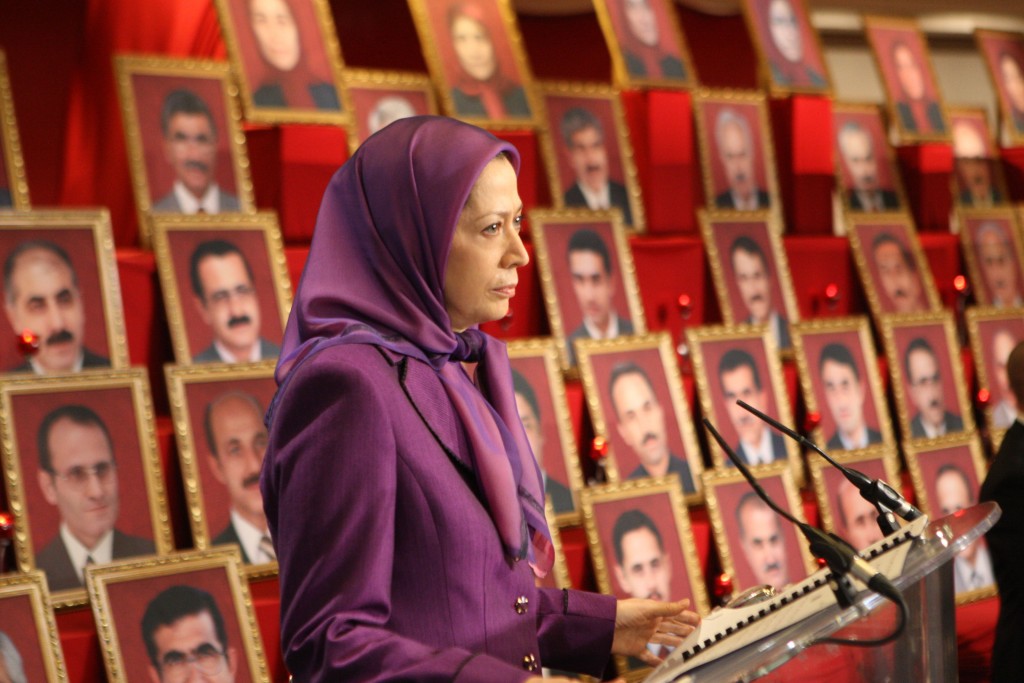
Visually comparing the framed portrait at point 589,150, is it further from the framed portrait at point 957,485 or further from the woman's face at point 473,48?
the framed portrait at point 957,485

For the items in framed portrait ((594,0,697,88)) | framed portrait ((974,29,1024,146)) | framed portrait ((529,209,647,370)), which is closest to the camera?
framed portrait ((529,209,647,370))

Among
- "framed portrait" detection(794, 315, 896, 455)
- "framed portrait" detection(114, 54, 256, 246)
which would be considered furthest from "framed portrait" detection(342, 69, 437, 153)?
"framed portrait" detection(794, 315, 896, 455)

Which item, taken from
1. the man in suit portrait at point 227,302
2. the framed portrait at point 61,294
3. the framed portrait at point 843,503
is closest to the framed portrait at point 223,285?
the man in suit portrait at point 227,302

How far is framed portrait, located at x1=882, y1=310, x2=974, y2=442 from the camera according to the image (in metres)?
4.74

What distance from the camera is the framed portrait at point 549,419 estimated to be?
148 inches

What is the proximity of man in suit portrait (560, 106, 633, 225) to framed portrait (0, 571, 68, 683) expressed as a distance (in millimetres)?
2190

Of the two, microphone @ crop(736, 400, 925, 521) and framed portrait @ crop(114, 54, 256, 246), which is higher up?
framed portrait @ crop(114, 54, 256, 246)

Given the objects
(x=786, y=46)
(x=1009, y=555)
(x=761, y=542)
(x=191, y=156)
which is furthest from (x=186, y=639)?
(x=786, y=46)

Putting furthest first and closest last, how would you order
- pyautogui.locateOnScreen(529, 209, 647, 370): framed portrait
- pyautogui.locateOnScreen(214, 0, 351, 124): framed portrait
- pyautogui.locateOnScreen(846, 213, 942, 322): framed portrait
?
pyautogui.locateOnScreen(846, 213, 942, 322): framed portrait
pyautogui.locateOnScreen(529, 209, 647, 370): framed portrait
pyautogui.locateOnScreen(214, 0, 351, 124): framed portrait

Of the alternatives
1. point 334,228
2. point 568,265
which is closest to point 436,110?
point 568,265

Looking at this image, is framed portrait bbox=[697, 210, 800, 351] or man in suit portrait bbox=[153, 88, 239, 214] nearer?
man in suit portrait bbox=[153, 88, 239, 214]

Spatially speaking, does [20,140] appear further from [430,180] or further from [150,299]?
[430,180]

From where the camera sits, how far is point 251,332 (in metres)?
3.49

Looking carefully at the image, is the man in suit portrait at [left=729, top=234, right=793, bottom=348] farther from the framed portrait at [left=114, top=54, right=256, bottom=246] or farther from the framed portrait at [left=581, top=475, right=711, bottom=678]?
the framed portrait at [left=114, top=54, right=256, bottom=246]
